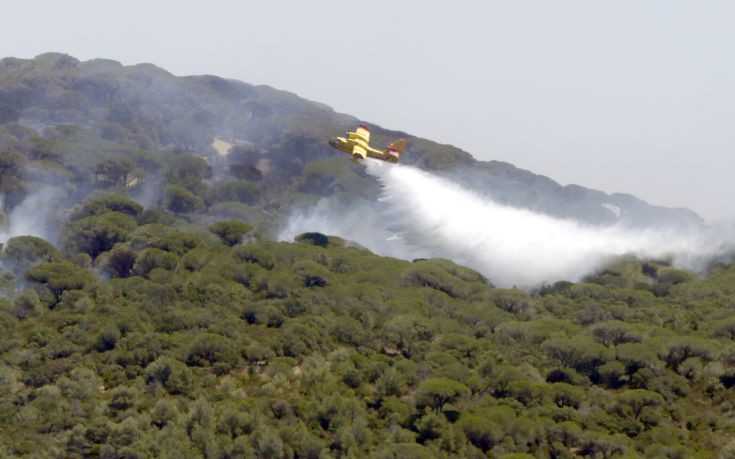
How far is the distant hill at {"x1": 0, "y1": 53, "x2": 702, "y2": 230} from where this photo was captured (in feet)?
464

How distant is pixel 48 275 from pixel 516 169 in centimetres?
8843

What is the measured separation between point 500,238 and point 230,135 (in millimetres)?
71182

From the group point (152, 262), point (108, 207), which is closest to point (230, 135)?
point (108, 207)

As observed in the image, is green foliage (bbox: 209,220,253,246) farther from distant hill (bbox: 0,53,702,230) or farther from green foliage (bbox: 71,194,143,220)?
distant hill (bbox: 0,53,702,230)

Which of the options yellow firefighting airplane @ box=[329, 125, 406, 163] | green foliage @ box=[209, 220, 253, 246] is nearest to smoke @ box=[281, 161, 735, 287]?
green foliage @ box=[209, 220, 253, 246]

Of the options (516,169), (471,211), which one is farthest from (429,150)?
(471,211)

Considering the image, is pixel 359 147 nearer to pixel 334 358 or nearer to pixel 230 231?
pixel 334 358

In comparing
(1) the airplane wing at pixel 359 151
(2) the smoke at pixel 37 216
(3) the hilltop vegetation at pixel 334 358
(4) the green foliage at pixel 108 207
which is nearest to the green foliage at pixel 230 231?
(3) the hilltop vegetation at pixel 334 358

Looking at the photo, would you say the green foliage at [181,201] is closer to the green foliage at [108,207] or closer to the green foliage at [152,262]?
the green foliage at [108,207]

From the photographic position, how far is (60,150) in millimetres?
136625

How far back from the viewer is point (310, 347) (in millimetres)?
74625

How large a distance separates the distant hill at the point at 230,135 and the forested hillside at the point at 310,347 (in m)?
14.6

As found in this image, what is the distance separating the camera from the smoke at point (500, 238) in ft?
354

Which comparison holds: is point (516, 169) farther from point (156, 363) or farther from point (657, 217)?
point (156, 363)
